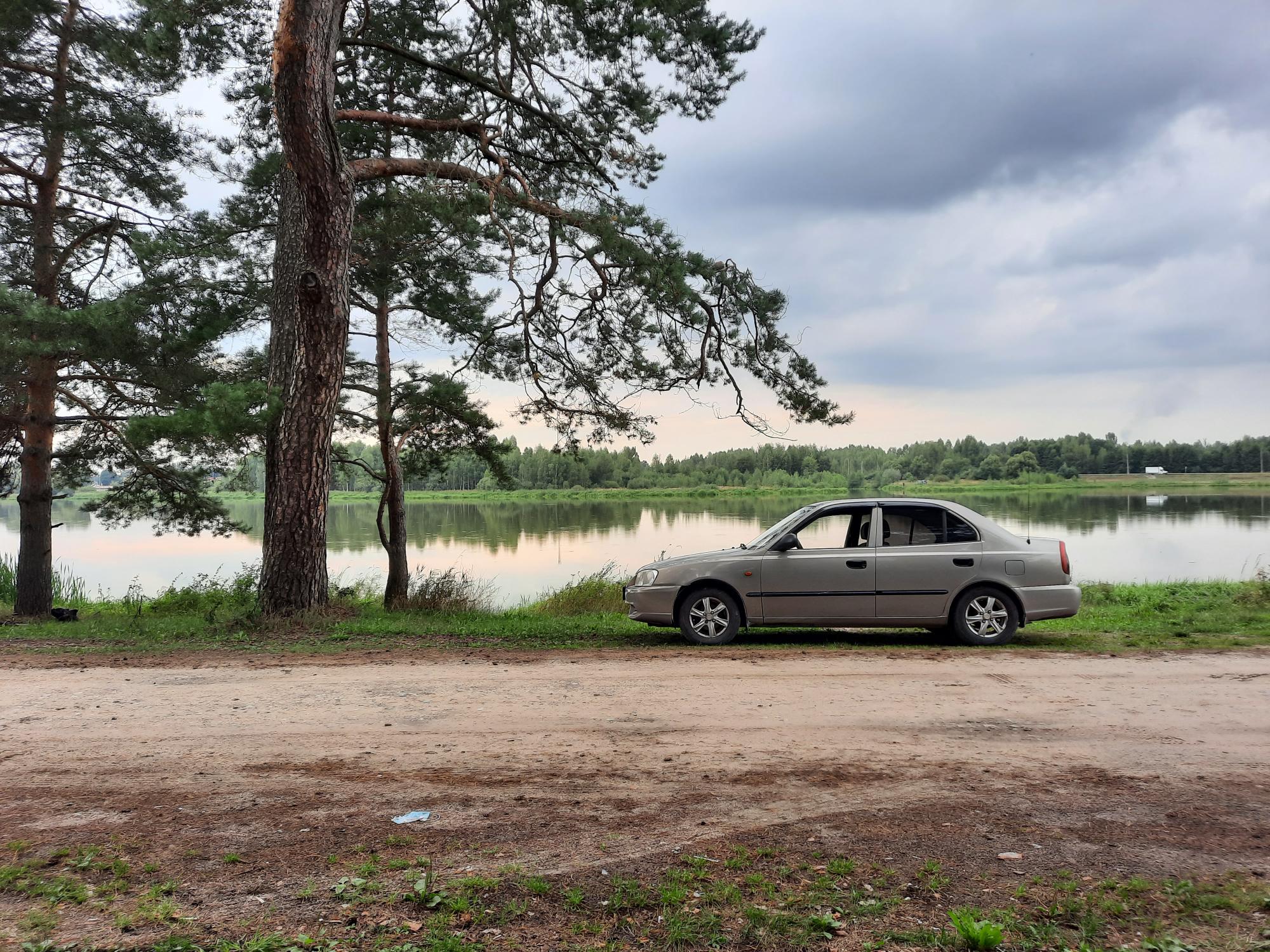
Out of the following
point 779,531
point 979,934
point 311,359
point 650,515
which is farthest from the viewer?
point 650,515

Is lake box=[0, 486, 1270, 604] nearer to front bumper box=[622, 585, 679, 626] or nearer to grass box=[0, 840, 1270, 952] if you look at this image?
front bumper box=[622, 585, 679, 626]

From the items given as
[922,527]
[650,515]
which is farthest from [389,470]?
[650,515]

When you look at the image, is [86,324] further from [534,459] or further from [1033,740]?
[534,459]

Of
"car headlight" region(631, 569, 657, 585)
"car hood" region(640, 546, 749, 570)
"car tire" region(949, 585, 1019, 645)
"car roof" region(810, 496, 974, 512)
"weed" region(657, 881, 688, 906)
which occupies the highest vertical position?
"car roof" region(810, 496, 974, 512)

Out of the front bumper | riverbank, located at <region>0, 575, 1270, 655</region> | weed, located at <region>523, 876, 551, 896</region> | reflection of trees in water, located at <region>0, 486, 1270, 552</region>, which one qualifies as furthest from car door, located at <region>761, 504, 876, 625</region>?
reflection of trees in water, located at <region>0, 486, 1270, 552</region>

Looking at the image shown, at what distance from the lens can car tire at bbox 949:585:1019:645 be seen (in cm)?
909

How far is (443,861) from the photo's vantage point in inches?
144

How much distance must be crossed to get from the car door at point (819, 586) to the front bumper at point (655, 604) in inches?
40.8

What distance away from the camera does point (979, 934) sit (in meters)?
3.05

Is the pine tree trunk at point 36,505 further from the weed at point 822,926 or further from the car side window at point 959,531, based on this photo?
the weed at point 822,926

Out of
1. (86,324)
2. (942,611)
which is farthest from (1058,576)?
(86,324)

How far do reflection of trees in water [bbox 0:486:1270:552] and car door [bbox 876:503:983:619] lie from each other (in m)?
12.5

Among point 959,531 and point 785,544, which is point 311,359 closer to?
point 785,544

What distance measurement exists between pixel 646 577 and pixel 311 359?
213 inches
